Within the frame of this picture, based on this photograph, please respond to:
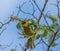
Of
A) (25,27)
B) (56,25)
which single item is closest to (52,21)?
(56,25)

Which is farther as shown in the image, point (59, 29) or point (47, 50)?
point (47, 50)

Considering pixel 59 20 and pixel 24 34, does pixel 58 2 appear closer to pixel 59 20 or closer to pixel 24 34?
pixel 59 20

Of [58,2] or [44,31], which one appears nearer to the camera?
[44,31]

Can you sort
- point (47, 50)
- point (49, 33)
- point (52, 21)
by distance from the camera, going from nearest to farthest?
1. point (49, 33)
2. point (52, 21)
3. point (47, 50)

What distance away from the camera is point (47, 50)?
124cm

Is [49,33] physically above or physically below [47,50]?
above

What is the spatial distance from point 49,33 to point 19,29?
23 centimetres

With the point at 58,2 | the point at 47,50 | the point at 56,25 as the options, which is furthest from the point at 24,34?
the point at 58,2

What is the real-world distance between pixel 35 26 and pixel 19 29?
0.13m

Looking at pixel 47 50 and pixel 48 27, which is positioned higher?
pixel 48 27

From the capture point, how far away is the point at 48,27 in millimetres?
1028

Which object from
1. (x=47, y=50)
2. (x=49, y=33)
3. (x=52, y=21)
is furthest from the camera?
(x=47, y=50)

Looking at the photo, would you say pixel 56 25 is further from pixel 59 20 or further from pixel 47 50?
pixel 47 50

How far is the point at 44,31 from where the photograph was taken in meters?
0.96
